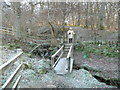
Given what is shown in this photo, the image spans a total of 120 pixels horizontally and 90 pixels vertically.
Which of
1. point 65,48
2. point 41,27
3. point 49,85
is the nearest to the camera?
point 49,85

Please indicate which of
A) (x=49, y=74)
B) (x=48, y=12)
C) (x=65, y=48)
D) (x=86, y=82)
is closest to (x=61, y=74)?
(x=49, y=74)

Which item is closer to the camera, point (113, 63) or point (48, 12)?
point (113, 63)

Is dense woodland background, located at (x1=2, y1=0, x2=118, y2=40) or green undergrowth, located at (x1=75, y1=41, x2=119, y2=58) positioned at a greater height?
dense woodland background, located at (x1=2, y1=0, x2=118, y2=40)

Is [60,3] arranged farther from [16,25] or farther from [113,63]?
[113,63]

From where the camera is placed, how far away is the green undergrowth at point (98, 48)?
10239 mm

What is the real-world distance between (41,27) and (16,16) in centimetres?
436

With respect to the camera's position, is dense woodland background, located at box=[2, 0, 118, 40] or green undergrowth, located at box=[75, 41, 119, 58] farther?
dense woodland background, located at box=[2, 0, 118, 40]

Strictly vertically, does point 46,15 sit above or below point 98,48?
above

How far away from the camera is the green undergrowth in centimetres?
1024

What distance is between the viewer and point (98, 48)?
11.9 m

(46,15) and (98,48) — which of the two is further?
(46,15)

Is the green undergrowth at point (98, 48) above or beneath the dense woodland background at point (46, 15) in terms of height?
beneath

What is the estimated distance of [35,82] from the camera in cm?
463

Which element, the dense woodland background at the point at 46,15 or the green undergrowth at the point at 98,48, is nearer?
the green undergrowth at the point at 98,48
